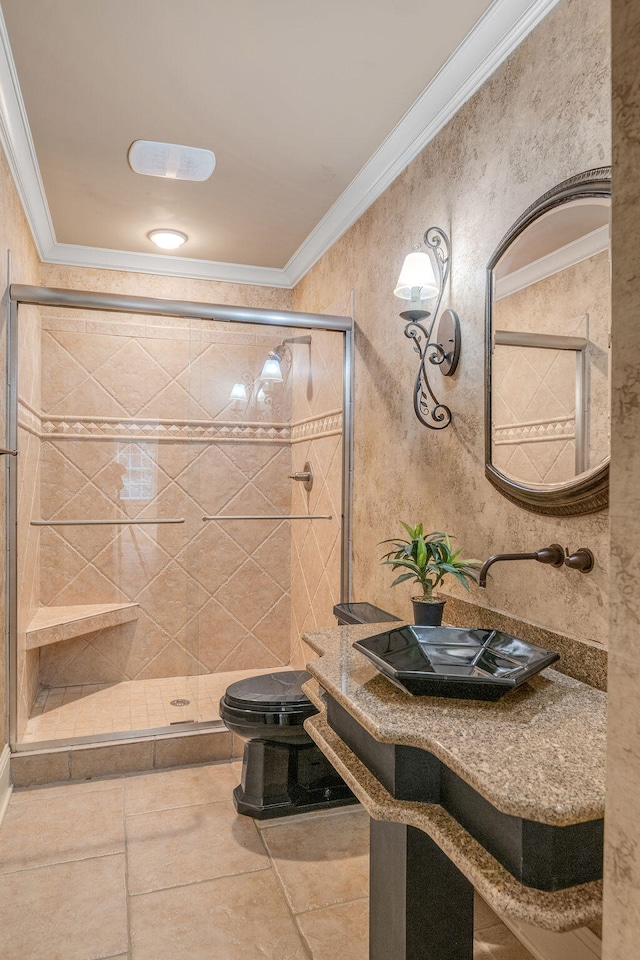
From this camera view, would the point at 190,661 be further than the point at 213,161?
Yes

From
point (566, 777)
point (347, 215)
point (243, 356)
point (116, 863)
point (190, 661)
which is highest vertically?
point (347, 215)

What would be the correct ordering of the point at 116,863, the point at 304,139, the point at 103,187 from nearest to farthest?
the point at 116,863, the point at 304,139, the point at 103,187

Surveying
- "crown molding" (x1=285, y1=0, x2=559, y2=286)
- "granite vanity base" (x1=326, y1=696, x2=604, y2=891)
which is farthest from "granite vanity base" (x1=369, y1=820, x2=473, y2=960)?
"crown molding" (x1=285, y1=0, x2=559, y2=286)

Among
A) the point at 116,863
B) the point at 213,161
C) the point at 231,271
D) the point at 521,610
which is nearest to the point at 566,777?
the point at 521,610

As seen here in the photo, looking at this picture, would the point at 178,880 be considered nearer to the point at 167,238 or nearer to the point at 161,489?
the point at 161,489

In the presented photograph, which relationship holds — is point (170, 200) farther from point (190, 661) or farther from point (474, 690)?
point (474, 690)

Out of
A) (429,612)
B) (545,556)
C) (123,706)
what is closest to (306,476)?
(123,706)

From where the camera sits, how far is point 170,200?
299cm

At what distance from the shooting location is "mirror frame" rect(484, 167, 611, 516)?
56.1 inches

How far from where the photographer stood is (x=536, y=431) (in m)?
1.65

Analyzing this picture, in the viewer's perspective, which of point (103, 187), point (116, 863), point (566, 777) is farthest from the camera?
point (103, 187)

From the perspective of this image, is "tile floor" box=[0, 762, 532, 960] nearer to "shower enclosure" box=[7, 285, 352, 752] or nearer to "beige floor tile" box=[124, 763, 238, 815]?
"beige floor tile" box=[124, 763, 238, 815]

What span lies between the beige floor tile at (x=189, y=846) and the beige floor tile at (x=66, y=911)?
0.26 feet

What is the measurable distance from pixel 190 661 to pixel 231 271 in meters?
2.36
